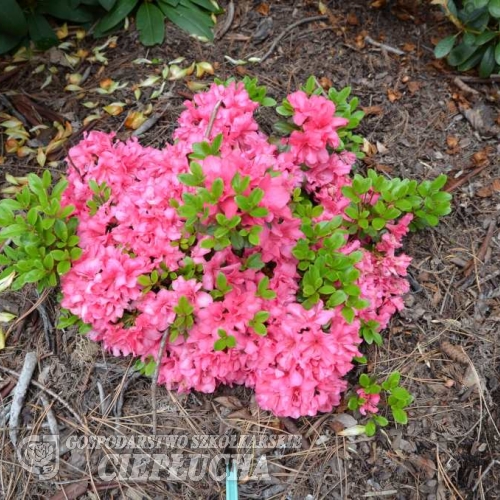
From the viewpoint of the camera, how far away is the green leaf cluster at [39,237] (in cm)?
170

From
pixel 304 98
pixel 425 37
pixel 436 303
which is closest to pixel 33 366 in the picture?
pixel 304 98

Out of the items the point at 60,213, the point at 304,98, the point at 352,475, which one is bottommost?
the point at 352,475

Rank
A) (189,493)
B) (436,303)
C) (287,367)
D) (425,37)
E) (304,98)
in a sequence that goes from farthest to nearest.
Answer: (425,37) → (436,303) → (304,98) → (189,493) → (287,367)

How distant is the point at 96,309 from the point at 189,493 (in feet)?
2.40

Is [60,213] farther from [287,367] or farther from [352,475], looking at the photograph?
[352,475]

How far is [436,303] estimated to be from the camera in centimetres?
219

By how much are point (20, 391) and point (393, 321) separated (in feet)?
4.88

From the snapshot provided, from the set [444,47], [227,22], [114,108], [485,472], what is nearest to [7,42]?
[114,108]

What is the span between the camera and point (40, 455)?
1.90 metres

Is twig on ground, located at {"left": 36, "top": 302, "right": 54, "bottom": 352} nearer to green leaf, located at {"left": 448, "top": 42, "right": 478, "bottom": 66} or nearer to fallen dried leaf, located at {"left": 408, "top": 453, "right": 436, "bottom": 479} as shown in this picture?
fallen dried leaf, located at {"left": 408, "top": 453, "right": 436, "bottom": 479}

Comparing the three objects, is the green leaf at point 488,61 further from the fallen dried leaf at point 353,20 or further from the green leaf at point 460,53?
the fallen dried leaf at point 353,20

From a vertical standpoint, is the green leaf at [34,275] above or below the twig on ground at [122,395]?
above

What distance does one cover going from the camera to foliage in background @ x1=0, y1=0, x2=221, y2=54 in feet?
8.71

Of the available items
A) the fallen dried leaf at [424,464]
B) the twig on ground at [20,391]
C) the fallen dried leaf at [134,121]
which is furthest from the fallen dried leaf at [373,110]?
the twig on ground at [20,391]
